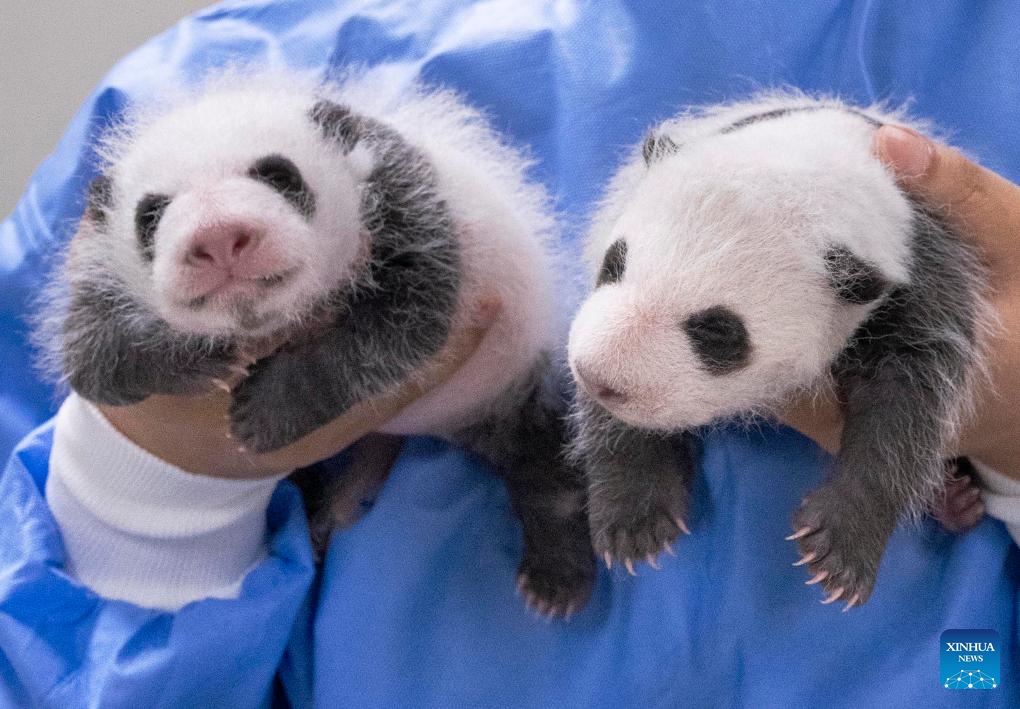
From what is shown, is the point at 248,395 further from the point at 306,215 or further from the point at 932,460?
the point at 932,460

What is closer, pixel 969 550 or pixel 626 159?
pixel 969 550

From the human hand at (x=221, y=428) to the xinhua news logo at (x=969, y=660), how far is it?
2.50 feet

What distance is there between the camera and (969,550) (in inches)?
49.5

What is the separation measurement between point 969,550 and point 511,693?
64 cm

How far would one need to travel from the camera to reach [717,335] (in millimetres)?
1005

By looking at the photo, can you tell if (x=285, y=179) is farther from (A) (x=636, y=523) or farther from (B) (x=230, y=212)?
(A) (x=636, y=523)

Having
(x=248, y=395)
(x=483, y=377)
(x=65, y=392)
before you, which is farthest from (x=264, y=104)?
(x=65, y=392)

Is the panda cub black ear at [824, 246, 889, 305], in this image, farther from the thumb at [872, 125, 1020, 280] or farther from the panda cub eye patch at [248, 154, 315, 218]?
the panda cub eye patch at [248, 154, 315, 218]

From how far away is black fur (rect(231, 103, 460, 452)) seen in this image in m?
1.20

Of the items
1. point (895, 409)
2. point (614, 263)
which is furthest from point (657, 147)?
point (895, 409)

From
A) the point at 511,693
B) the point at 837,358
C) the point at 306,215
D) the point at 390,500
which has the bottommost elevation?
the point at 511,693

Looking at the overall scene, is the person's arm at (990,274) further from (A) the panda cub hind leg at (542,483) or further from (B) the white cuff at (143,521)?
(B) the white cuff at (143,521)

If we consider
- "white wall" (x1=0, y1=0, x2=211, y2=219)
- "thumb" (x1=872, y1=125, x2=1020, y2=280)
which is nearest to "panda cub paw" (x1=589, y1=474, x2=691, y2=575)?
"thumb" (x1=872, y1=125, x2=1020, y2=280)

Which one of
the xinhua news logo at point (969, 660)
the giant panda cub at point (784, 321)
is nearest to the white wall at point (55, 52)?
the giant panda cub at point (784, 321)
